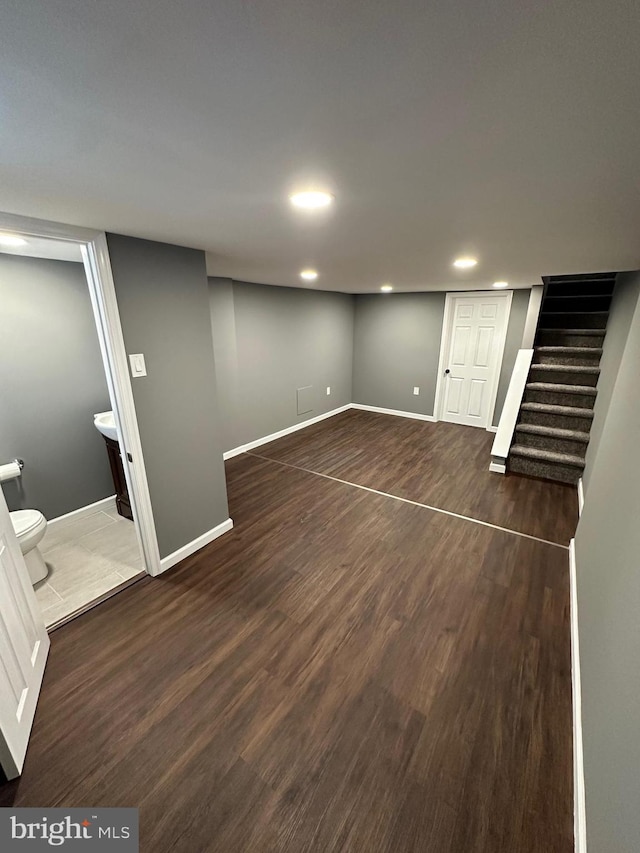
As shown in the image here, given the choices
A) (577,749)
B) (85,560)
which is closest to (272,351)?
(85,560)

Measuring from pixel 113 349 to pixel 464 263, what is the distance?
244 centimetres

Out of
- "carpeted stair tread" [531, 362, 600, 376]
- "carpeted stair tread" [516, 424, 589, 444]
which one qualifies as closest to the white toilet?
"carpeted stair tread" [516, 424, 589, 444]

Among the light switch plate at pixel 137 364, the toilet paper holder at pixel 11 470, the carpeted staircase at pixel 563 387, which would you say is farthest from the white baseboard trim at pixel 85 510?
the carpeted staircase at pixel 563 387

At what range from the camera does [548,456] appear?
140 inches

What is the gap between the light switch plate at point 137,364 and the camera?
6.27 feet

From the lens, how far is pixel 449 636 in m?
1.86

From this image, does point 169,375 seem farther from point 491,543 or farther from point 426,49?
point 491,543

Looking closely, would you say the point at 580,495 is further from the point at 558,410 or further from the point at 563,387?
the point at 563,387

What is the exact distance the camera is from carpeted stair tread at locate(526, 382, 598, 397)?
140 inches

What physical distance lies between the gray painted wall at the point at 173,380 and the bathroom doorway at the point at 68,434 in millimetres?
82

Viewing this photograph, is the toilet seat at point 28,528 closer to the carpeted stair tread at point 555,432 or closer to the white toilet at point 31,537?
the white toilet at point 31,537

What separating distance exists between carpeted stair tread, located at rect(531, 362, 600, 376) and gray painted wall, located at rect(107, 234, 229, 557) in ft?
11.9

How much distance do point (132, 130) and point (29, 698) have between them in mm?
2150

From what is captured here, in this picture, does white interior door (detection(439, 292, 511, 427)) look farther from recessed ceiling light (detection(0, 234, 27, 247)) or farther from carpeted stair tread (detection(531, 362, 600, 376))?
recessed ceiling light (detection(0, 234, 27, 247))
